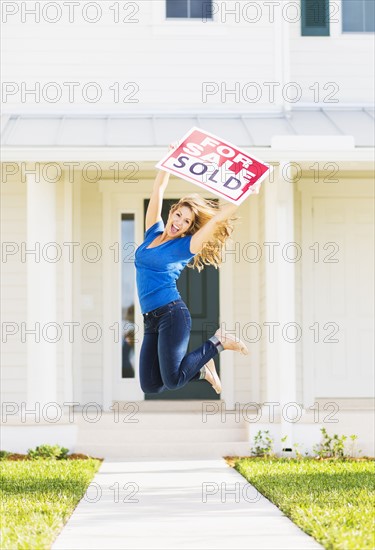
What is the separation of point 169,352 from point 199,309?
5.86 metres

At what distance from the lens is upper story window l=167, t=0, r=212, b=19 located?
1198cm

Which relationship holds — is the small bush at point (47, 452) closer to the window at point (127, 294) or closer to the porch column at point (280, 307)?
the window at point (127, 294)

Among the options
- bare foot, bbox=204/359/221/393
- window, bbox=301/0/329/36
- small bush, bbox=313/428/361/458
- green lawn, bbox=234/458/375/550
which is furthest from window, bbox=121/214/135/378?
bare foot, bbox=204/359/221/393

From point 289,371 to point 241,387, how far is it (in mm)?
1376

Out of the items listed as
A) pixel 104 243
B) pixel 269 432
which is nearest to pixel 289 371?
pixel 269 432

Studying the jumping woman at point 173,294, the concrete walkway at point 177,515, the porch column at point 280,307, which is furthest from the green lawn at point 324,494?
the jumping woman at point 173,294

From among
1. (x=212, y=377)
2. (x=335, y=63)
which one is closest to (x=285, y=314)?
(x=335, y=63)

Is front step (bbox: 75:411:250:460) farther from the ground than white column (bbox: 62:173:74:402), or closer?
closer

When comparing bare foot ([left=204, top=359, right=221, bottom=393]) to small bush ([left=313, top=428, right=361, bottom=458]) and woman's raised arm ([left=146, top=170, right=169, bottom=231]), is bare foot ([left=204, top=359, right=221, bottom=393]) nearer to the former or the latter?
woman's raised arm ([left=146, top=170, right=169, bottom=231])

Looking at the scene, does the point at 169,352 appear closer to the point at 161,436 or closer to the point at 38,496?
the point at 38,496

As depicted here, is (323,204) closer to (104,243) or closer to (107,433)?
(104,243)

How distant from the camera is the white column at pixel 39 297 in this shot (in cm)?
1077

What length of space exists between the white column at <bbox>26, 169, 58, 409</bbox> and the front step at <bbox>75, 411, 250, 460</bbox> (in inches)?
21.2

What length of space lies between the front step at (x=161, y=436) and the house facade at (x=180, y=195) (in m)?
0.23
